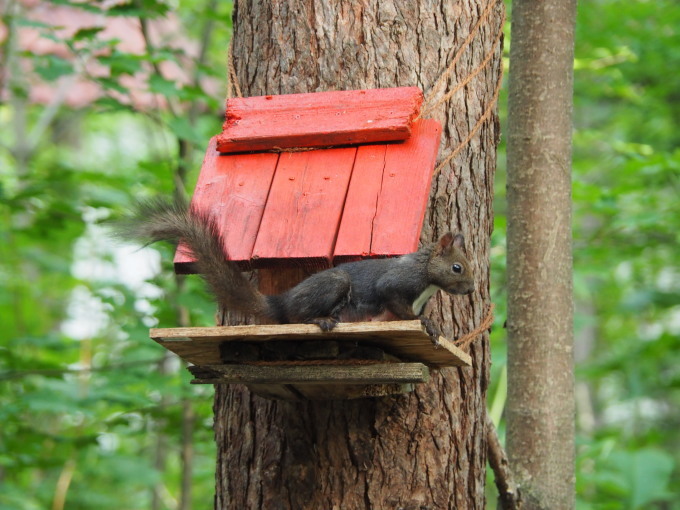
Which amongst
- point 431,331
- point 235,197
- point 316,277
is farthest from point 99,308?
point 431,331

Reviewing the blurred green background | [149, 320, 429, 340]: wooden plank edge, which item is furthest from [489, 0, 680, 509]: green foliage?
[149, 320, 429, 340]: wooden plank edge

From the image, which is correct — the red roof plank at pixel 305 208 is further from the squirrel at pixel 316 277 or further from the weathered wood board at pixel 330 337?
the weathered wood board at pixel 330 337

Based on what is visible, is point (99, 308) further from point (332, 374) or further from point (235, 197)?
point (332, 374)

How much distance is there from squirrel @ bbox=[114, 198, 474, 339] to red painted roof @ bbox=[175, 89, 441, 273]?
0.06 m

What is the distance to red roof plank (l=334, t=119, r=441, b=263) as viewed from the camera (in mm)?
2033

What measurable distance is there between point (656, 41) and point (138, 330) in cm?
421

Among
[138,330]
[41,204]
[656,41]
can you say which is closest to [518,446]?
[138,330]

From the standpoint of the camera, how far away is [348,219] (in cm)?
211

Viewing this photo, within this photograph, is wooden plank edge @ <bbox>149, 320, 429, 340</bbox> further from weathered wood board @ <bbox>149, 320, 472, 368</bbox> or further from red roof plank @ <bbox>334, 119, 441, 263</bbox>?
red roof plank @ <bbox>334, 119, 441, 263</bbox>

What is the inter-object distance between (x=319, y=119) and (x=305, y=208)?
29cm

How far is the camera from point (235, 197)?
89.3 inches

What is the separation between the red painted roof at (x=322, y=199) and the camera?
6.76ft

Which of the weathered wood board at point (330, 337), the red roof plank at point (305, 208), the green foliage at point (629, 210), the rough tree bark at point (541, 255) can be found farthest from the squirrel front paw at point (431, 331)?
the green foliage at point (629, 210)

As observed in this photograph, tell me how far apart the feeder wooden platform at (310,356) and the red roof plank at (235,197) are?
0.27 metres
